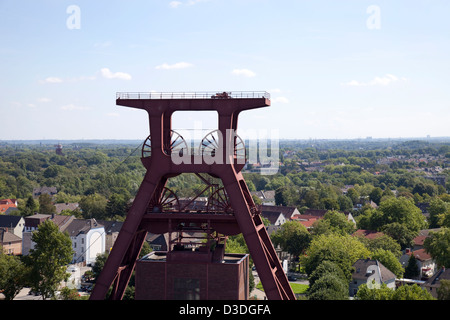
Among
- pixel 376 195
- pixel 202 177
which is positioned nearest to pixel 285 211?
pixel 376 195

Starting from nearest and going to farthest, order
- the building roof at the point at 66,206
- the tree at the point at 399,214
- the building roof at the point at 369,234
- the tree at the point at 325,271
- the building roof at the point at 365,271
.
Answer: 1. the tree at the point at 325,271
2. the building roof at the point at 365,271
3. the building roof at the point at 369,234
4. the tree at the point at 399,214
5. the building roof at the point at 66,206

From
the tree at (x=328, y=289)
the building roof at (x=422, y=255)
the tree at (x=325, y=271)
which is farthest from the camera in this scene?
the building roof at (x=422, y=255)

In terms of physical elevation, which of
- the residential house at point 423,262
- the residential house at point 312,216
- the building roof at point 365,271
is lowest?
the residential house at point 423,262

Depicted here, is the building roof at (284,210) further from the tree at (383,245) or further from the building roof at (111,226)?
the tree at (383,245)

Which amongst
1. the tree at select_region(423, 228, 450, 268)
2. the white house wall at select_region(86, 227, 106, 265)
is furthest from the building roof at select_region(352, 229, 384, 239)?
the white house wall at select_region(86, 227, 106, 265)

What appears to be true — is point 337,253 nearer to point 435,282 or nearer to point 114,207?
point 435,282

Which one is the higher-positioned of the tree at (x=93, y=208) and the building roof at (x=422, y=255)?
the tree at (x=93, y=208)

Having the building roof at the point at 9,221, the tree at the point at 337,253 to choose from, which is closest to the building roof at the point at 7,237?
the building roof at the point at 9,221
